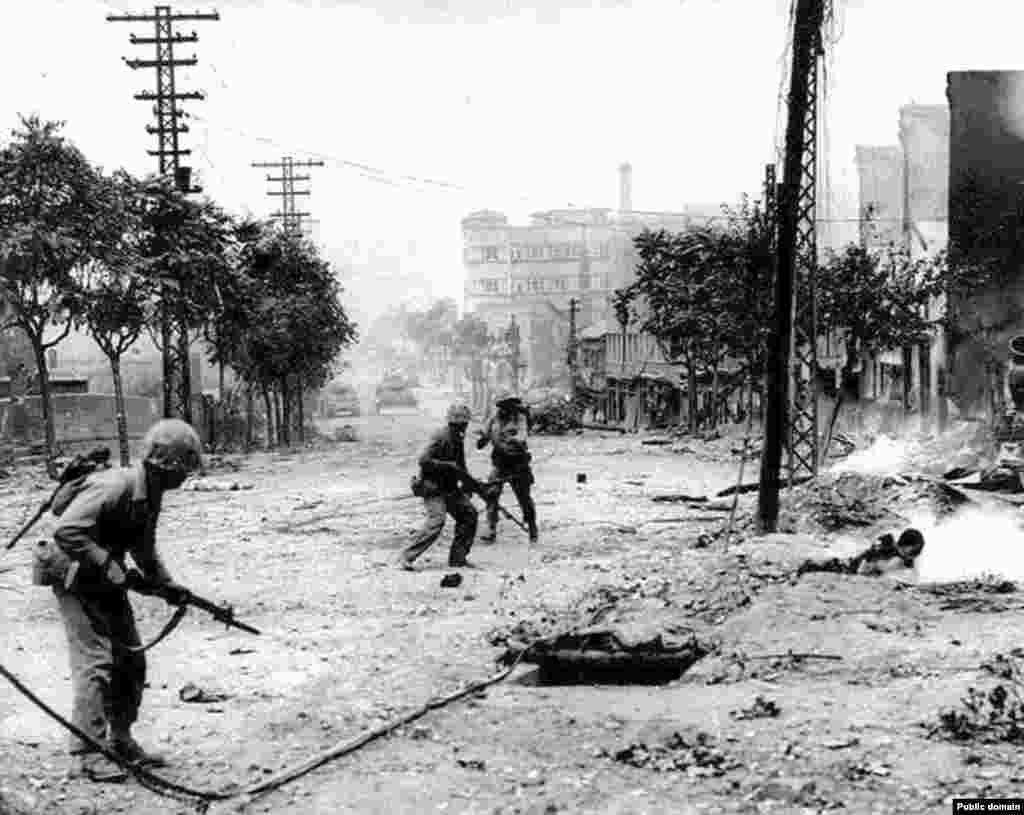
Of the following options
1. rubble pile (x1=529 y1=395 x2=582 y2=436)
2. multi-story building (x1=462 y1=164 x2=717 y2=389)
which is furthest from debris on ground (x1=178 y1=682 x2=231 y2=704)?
multi-story building (x1=462 y1=164 x2=717 y2=389)

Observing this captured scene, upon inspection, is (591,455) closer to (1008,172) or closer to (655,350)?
(1008,172)

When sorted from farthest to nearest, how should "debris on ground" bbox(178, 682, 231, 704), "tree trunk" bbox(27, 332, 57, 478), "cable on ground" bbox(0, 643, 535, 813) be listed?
1. "tree trunk" bbox(27, 332, 57, 478)
2. "debris on ground" bbox(178, 682, 231, 704)
3. "cable on ground" bbox(0, 643, 535, 813)

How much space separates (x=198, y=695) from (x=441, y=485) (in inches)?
199

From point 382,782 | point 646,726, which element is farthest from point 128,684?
point 646,726


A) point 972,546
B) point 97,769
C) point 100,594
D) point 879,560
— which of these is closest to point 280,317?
point 972,546

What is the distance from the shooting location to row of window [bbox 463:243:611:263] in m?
129

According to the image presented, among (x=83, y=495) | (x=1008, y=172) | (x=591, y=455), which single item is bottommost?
(x=591, y=455)

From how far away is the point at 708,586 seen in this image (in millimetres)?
11125

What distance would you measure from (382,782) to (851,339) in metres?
23.9

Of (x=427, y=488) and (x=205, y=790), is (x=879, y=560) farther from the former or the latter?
(x=205, y=790)

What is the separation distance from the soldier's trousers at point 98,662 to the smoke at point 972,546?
24.6 feet

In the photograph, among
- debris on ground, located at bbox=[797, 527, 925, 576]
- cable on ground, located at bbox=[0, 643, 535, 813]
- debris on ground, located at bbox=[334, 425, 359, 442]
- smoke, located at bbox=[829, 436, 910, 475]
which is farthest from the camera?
debris on ground, located at bbox=[334, 425, 359, 442]

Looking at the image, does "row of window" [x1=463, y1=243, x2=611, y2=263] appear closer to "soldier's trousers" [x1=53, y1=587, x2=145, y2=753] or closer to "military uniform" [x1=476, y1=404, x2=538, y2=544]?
"military uniform" [x1=476, y1=404, x2=538, y2=544]

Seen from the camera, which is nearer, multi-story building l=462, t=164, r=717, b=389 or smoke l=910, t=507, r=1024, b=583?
smoke l=910, t=507, r=1024, b=583
